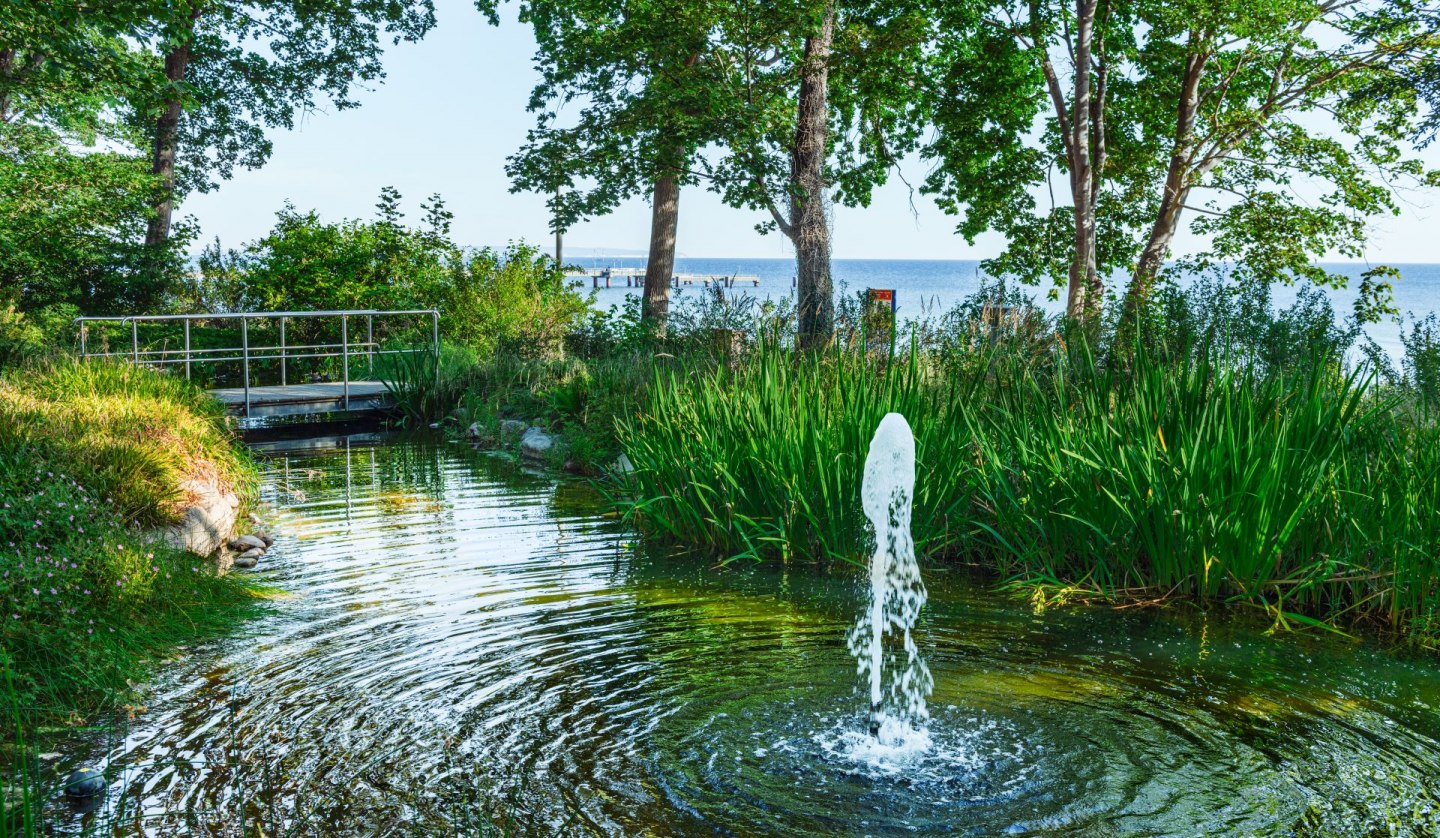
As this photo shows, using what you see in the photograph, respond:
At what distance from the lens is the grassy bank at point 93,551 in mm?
4516

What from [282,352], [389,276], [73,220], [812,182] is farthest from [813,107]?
[73,220]

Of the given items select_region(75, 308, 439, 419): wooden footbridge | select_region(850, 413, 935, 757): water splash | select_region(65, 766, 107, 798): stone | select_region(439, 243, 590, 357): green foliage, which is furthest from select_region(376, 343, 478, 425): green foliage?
select_region(65, 766, 107, 798): stone

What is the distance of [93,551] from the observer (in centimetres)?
532

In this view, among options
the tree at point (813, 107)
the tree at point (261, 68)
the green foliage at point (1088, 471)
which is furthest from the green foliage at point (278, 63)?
the green foliage at point (1088, 471)

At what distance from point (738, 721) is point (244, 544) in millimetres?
4563

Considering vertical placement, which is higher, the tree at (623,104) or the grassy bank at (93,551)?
the tree at (623,104)

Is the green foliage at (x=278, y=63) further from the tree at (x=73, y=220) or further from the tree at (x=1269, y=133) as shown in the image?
the tree at (x=1269, y=133)

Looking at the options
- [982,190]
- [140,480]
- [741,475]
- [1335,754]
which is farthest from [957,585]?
[982,190]

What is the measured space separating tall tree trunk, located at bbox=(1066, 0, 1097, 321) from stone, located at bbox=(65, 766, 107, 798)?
1396cm

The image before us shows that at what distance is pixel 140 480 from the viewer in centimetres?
702

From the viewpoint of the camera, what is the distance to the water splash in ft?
14.1

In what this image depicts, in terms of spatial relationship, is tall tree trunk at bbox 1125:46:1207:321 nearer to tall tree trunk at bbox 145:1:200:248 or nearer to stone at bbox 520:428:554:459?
stone at bbox 520:428:554:459

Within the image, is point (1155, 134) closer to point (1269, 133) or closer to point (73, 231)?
point (1269, 133)

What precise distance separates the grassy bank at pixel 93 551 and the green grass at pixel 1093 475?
2.97 m
